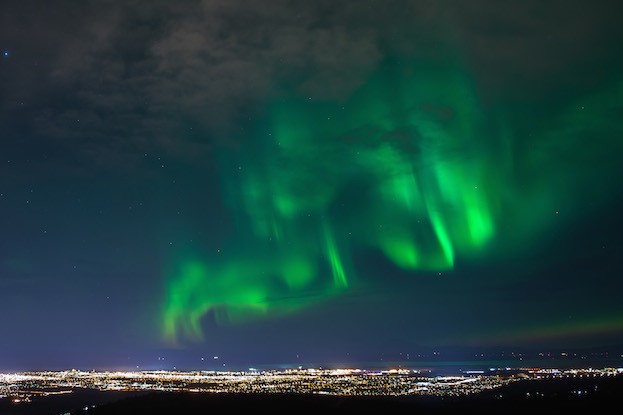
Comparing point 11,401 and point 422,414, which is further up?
point 11,401

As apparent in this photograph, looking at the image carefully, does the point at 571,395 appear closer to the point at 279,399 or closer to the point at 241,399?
the point at 279,399

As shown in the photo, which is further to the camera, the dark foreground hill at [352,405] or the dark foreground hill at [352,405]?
the dark foreground hill at [352,405]

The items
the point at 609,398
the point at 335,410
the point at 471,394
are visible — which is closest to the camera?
the point at 335,410

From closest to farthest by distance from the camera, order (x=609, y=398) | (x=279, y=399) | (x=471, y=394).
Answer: (x=609, y=398), (x=279, y=399), (x=471, y=394)

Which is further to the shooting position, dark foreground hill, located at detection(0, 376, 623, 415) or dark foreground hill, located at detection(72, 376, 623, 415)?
dark foreground hill, located at detection(72, 376, 623, 415)

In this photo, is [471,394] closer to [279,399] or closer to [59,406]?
[279,399]

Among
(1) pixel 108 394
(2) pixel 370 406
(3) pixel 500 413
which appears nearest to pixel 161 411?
(2) pixel 370 406

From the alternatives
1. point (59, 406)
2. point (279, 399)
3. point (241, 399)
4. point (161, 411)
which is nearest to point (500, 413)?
point (279, 399)

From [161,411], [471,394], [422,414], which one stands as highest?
[161,411]

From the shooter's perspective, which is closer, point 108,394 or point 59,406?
point 59,406
